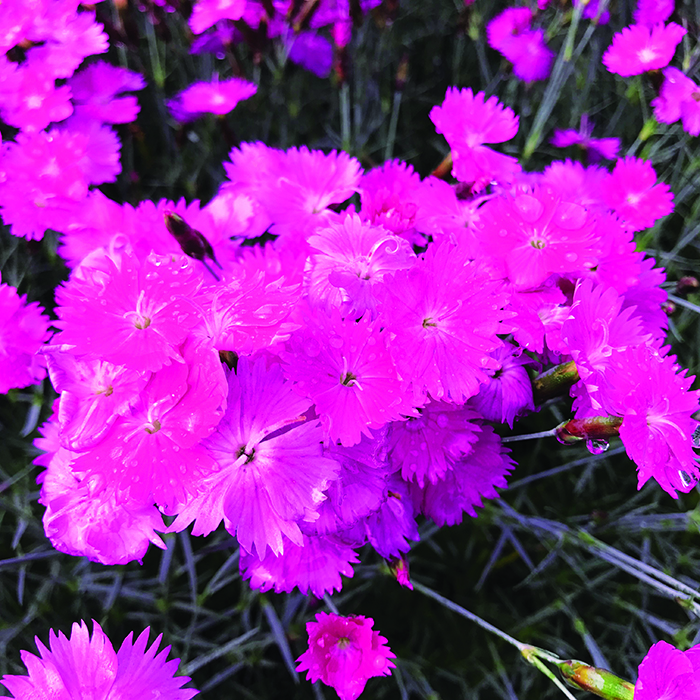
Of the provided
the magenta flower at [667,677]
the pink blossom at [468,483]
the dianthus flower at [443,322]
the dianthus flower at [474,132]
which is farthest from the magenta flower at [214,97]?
the magenta flower at [667,677]

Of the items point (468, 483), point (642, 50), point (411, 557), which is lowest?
point (411, 557)

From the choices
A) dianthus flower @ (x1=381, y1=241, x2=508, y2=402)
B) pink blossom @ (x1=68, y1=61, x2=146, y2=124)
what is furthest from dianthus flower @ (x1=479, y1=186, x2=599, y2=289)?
pink blossom @ (x1=68, y1=61, x2=146, y2=124)

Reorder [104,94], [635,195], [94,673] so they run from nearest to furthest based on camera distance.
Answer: [94,673] < [635,195] < [104,94]

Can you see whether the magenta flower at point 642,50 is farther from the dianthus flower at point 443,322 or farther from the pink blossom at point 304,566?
the pink blossom at point 304,566

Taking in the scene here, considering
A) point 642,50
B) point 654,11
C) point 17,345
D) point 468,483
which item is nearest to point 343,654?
point 468,483

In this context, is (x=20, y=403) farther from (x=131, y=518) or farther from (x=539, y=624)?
(x=539, y=624)

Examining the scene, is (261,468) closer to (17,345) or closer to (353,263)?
(353,263)

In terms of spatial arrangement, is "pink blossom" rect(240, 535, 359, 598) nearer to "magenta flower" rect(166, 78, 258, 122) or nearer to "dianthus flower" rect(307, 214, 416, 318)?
"dianthus flower" rect(307, 214, 416, 318)

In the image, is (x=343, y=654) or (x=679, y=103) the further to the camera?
(x=679, y=103)
